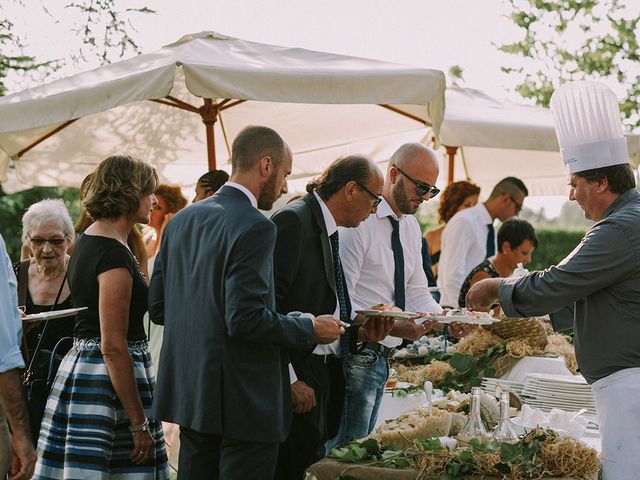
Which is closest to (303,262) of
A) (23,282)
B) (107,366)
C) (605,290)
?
(107,366)

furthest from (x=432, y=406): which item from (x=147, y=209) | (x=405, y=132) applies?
(x=405, y=132)

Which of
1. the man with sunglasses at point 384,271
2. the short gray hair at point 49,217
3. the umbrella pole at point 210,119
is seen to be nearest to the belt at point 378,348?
the man with sunglasses at point 384,271

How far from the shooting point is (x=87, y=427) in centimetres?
325

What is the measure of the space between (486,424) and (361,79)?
211 cm

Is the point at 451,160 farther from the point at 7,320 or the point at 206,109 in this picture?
the point at 7,320

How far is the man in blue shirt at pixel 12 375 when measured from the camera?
269 centimetres

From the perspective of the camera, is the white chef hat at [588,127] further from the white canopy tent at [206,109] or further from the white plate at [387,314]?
the white canopy tent at [206,109]

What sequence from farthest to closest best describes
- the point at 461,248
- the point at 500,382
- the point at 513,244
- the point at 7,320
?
the point at 461,248, the point at 513,244, the point at 500,382, the point at 7,320

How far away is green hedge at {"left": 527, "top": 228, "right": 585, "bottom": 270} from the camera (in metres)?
20.5

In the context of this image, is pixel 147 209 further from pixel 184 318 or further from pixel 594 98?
pixel 594 98

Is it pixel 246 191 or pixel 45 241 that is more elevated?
pixel 246 191

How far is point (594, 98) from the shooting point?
11.6 ft

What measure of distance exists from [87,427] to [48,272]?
941 mm

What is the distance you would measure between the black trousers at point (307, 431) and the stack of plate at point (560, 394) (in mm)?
1106
